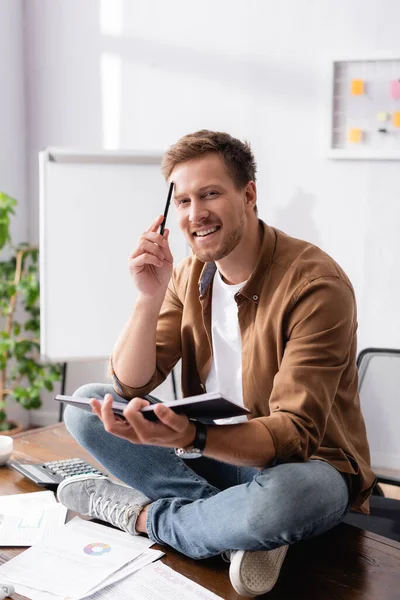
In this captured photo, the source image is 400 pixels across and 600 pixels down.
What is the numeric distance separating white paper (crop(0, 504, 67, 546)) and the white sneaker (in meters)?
0.47

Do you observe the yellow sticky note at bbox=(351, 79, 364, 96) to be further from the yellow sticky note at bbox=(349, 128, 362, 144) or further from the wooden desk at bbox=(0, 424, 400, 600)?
the wooden desk at bbox=(0, 424, 400, 600)

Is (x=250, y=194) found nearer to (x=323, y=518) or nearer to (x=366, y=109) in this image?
(x=323, y=518)

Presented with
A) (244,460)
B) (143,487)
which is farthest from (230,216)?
(143,487)

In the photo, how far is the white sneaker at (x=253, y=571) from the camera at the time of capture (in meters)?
1.33

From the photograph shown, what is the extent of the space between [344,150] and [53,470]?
1.63 metres

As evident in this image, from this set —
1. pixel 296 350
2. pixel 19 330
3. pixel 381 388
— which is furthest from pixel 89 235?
pixel 296 350

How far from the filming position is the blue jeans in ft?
4.37

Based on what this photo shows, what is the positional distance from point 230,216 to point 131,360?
16.7 inches

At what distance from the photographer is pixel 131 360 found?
1.69m

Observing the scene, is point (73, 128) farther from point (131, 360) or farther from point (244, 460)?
point (244, 460)

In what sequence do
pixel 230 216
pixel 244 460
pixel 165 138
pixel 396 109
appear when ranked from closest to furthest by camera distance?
pixel 244 460 → pixel 230 216 → pixel 396 109 → pixel 165 138

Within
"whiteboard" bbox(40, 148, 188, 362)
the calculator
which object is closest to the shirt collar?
the calculator

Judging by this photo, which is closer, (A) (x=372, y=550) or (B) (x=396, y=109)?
(A) (x=372, y=550)

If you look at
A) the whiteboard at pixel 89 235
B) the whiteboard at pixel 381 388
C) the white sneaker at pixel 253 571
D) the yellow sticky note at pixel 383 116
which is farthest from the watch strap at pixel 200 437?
the yellow sticky note at pixel 383 116
